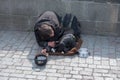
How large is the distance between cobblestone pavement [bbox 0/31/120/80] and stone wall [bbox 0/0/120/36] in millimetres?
276

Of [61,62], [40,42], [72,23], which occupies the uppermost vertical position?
[72,23]

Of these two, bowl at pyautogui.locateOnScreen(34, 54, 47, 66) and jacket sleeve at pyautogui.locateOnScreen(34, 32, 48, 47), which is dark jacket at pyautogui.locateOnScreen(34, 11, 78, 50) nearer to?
jacket sleeve at pyautogui.locateOnScreen(34, 32, 48, 47)

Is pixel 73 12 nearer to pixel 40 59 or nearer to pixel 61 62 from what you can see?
pixel 61 62

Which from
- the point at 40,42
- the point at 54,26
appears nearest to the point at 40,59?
the point at 40,42

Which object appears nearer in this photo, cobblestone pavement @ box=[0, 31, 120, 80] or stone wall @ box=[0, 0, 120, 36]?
cobblestone pavement @ box=[0, 31, 120, 80]

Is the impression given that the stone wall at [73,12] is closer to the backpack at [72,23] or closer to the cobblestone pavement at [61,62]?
the backpack at [72,23]

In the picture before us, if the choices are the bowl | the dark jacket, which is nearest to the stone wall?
the dark jacket

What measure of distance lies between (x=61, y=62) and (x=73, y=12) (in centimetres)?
155

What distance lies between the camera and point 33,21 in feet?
21.2

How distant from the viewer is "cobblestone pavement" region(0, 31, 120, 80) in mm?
4707

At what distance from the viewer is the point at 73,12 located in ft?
20.5

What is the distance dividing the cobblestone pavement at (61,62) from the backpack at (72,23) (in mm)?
252

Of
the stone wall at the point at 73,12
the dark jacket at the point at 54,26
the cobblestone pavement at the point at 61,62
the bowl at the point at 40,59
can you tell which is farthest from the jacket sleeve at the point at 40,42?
the stone wall at the point at 73,12

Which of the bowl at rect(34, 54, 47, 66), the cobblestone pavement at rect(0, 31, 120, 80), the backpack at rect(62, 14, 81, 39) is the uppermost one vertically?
the backpack at rect(62, 14, 81, 39)
